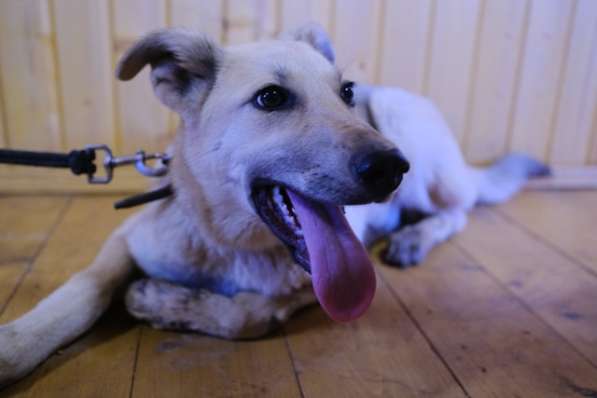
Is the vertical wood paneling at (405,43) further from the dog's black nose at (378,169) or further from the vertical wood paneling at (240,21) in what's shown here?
the dog's black nose at (378,169)

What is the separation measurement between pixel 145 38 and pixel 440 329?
1135 millimetres

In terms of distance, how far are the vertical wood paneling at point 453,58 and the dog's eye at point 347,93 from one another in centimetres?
137

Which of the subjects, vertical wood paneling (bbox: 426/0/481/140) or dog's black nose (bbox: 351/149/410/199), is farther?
vertical wood paneling (bbox: 426/0/481/140)

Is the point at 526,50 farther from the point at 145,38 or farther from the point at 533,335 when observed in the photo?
the point at 145,38

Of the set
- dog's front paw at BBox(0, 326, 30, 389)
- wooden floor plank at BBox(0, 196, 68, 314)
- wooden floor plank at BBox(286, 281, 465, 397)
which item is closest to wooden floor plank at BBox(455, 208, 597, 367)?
wooden floor plank at BBox(286, 281, 465, 397)

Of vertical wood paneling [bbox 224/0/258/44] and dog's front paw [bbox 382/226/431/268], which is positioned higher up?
vertical wood paneling [bbox 224/0/258/44]

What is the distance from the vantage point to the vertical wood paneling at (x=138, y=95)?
2439mm

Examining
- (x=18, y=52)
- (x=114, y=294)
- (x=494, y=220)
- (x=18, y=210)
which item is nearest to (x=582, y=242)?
(x=494, y=220)

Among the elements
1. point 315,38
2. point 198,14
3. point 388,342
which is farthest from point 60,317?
point 198,14

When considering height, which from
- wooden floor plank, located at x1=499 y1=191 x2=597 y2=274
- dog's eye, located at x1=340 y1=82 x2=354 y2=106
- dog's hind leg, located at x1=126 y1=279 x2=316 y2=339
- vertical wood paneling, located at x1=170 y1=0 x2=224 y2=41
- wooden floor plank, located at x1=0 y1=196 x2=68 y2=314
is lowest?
wooden floor plank, located at x1=499 y1=191 x2=597 y2=274

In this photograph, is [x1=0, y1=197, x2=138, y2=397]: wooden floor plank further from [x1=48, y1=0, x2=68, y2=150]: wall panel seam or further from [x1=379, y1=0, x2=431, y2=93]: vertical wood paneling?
[x1=379, y1=0, x2=431, y2=93]: vertical wood paneling

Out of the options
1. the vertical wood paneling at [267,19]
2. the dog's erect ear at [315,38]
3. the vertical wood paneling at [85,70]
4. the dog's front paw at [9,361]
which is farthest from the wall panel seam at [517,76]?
the dog's front paw at [9,361]

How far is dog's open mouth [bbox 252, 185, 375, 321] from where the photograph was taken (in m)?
1.22

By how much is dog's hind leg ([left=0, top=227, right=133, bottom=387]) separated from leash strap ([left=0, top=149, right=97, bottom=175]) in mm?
270
